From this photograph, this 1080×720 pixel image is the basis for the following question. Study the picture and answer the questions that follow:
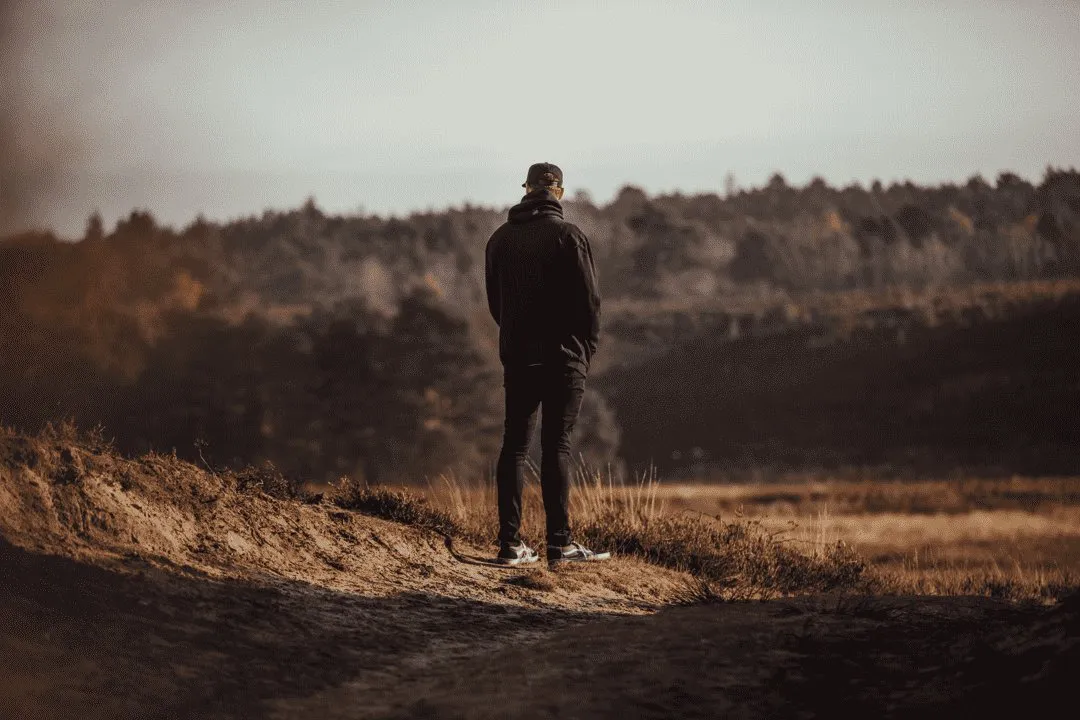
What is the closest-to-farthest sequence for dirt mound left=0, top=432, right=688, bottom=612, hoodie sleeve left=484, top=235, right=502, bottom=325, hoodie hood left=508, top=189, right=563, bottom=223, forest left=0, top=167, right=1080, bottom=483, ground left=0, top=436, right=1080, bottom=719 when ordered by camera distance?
1. ground left=0, top=436, right=1080, bottom=719
2. dirt mound left=0, top=432, right=688, bottom=612
3. hoodie hood left=508, top=189, right=563, bottom=223
4. hoodie sleeve left=484, top=235, right=502, bottom=325
5. forest left=0, top=167, right=1080, bottom=483

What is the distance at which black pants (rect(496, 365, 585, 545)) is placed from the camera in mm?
8148

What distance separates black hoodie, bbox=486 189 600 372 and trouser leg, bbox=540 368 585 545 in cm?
11

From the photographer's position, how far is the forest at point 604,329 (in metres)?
49.6

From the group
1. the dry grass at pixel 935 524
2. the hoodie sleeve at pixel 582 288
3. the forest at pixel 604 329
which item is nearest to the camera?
the hoodie sleeve at pixel 582 288

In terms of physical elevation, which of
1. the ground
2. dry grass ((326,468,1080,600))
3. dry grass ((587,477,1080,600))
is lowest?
dry grass ((587,477,1080,600))

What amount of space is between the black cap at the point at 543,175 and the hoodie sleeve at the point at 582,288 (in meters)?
0.36

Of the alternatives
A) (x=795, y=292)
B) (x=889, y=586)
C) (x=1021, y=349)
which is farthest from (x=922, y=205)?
(x=889, y=586)

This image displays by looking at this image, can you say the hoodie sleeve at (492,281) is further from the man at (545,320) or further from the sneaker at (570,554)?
the sneaker at (570,554)

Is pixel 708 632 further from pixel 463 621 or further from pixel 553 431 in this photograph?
pixel 553 431

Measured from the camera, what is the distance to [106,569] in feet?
21.1

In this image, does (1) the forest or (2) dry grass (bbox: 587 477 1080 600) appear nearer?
(2) dry grass (bbox: 587 477 1080 600)

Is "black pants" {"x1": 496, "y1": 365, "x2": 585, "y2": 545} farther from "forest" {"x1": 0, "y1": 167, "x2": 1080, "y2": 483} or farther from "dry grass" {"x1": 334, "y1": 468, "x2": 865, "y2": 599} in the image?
"forest" {"x1": 0, "y1": 167, "x2": 1080, "y2": 483}

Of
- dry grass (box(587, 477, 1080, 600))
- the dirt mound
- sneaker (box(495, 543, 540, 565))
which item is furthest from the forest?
dry grass (box(587, 477, 1080, 600))

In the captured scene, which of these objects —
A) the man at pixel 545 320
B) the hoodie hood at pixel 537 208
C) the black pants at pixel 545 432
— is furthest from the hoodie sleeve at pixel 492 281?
the black pants at pixel 545 432
